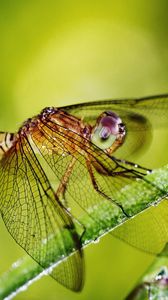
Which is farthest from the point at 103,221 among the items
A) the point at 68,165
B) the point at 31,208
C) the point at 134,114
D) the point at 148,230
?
the point at 134,114

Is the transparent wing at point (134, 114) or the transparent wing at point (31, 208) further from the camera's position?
the transparent wing at point (134, 114)

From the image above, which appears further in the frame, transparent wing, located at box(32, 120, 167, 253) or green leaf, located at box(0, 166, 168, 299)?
transparent wing, located at box(32, 120, 167, 253)

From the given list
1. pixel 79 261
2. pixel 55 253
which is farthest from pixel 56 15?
pixel 55 253

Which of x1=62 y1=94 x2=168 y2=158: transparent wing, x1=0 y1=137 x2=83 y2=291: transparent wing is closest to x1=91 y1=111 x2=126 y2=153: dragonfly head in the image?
x1=62 y1=94 x2=168 y2=158: transparent wing

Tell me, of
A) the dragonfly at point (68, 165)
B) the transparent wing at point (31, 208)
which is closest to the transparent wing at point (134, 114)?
the dragonfly at point (68, 165)

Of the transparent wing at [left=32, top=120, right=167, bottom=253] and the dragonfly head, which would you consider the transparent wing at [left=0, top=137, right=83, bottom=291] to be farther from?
the dragonfly head

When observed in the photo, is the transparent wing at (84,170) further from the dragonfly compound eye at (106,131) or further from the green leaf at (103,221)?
the green leaf at (103,221)
